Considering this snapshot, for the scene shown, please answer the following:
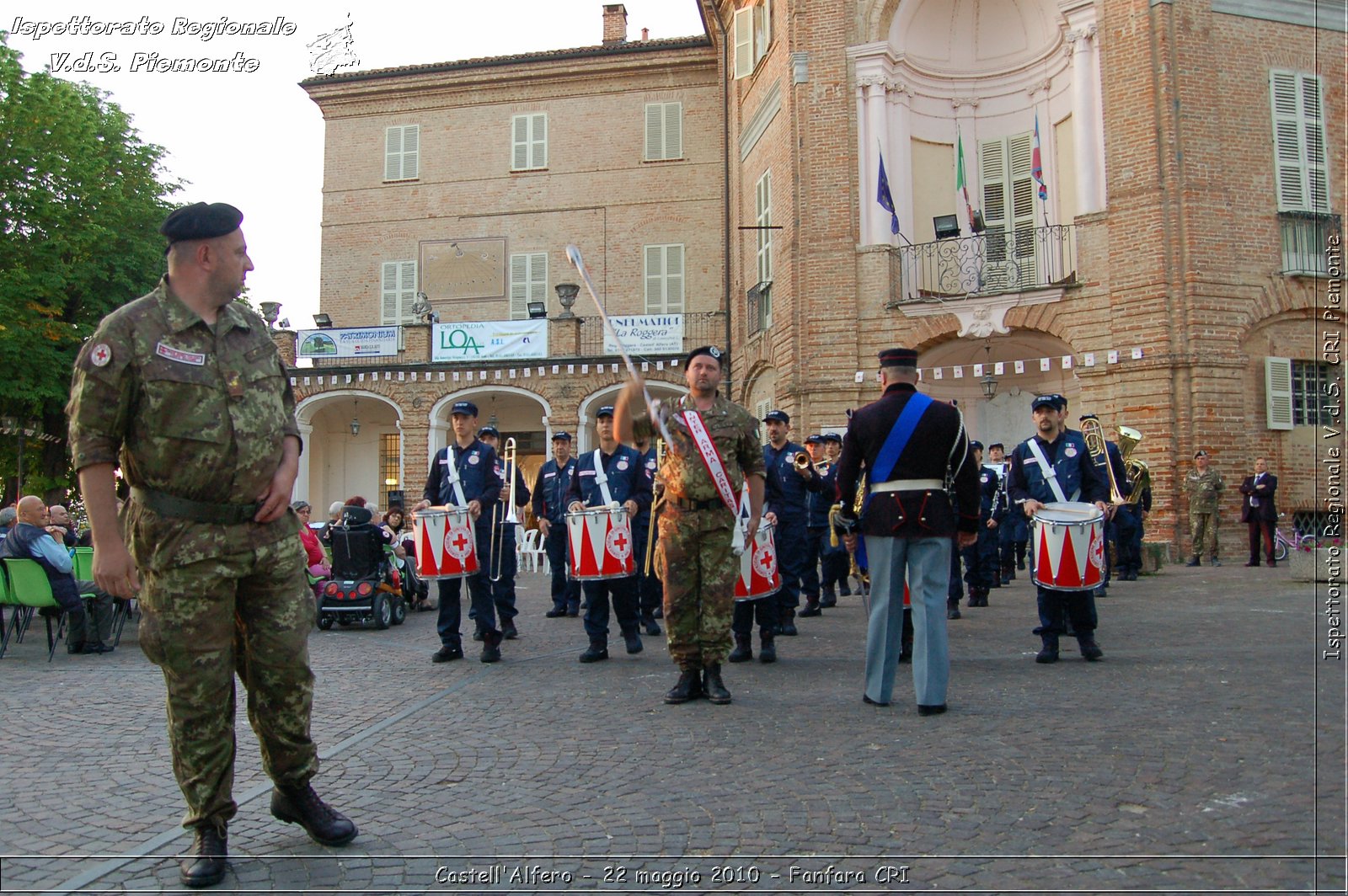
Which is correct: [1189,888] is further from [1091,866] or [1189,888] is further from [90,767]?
[90,767]

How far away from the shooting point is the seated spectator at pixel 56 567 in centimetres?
973

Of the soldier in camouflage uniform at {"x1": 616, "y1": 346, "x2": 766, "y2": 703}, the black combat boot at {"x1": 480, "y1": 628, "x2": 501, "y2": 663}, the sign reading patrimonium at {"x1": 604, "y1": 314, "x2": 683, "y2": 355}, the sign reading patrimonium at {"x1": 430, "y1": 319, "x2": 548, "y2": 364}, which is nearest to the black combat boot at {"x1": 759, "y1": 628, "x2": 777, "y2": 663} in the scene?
the soldier in camouflage uniform at {"x1": 616, "y1": 346, "x2": 766, "y2": 703}

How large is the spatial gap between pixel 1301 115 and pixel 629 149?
17.0 m

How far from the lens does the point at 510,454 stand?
456 inches

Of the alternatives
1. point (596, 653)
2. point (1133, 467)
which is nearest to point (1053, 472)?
point (596, 653)

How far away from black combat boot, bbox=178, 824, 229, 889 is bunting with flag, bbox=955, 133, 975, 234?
62.8 ft

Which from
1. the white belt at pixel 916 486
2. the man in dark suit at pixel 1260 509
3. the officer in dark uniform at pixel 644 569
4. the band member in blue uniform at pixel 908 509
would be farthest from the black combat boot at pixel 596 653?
the man in dark suit at pixel 1260 509

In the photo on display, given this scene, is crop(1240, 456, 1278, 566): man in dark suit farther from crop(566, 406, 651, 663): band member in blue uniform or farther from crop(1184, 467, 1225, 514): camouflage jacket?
crop(566, 406, 651, 663): band member in blue uniform

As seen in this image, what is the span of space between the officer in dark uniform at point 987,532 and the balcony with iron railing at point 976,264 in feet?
24.4

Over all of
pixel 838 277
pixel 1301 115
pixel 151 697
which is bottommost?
pixel 151 697

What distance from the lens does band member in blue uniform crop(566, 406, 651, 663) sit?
893 cm

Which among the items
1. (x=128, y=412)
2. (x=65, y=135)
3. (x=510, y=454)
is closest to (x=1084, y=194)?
(x=510, y=454)

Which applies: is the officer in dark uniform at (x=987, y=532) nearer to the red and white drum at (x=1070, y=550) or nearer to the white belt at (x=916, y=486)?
the red and white drum at (x=1070, y=550)

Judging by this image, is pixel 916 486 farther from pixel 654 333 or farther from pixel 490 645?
pixel 654 333
